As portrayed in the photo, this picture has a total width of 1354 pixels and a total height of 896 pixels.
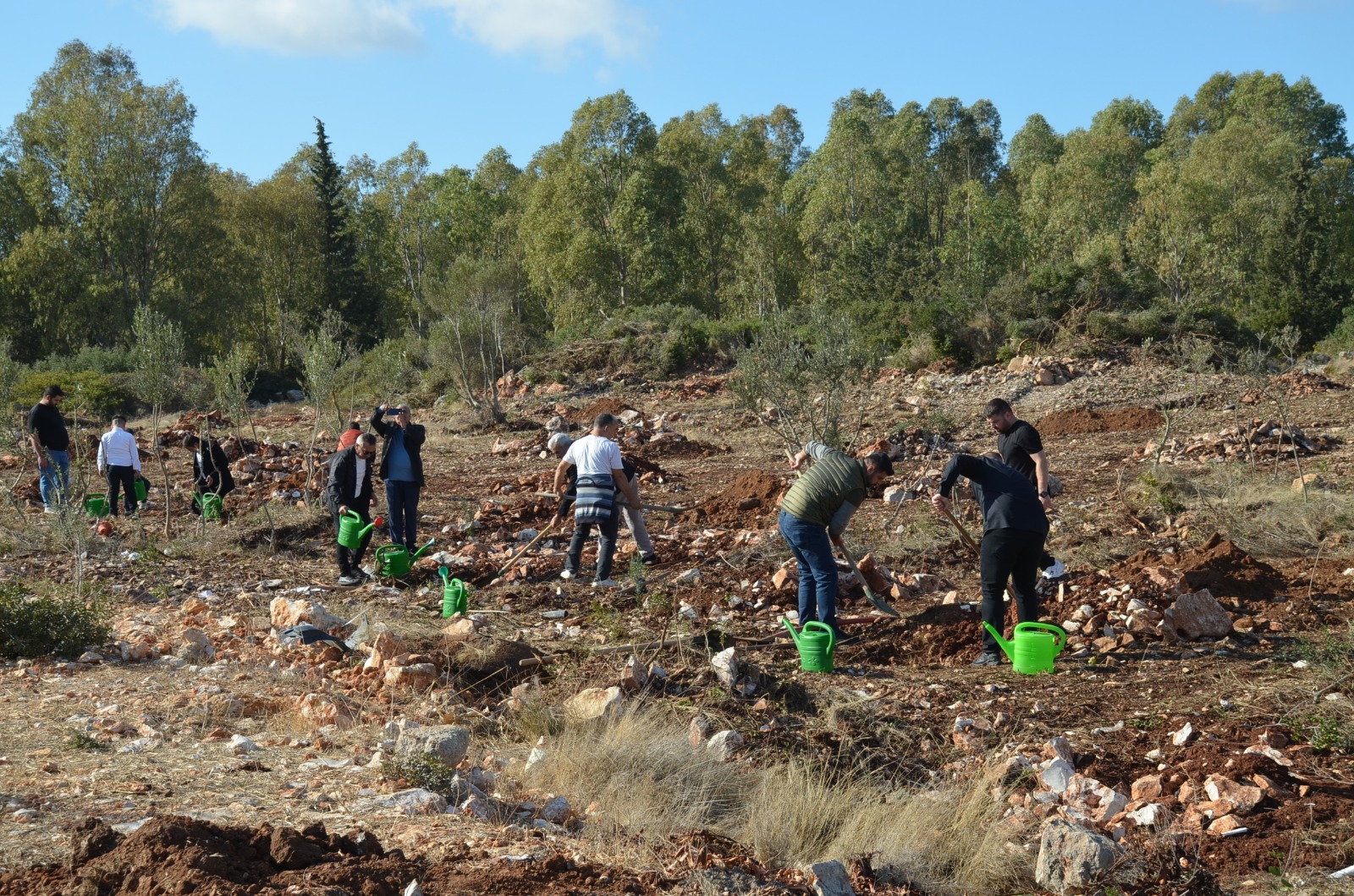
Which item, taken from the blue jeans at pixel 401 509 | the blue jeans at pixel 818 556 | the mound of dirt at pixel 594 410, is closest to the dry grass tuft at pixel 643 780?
the blue jeans at pixel 818 556

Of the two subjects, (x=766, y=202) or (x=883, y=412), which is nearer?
(x=883, y=412)

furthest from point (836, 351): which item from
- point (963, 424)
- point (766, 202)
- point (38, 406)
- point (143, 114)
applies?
point (766, 202)

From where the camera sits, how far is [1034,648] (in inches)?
247

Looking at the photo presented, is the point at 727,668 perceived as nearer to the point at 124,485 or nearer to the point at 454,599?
the point at 454,599

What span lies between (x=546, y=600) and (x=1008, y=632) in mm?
3334

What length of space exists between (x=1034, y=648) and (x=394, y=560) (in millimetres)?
5091

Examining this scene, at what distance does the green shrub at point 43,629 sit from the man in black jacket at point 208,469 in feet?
17.1

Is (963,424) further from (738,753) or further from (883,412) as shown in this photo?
(738,753)

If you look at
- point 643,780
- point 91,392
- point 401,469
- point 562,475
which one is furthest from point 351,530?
point 91,392

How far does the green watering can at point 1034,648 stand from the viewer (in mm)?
6273

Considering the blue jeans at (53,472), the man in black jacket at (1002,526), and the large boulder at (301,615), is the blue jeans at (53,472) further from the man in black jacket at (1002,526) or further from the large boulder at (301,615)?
the man in black jacket at (1002,526)

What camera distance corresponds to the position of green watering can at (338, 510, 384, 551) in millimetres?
8984

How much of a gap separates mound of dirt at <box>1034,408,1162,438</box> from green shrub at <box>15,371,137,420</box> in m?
19.8

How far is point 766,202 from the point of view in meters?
45.1
